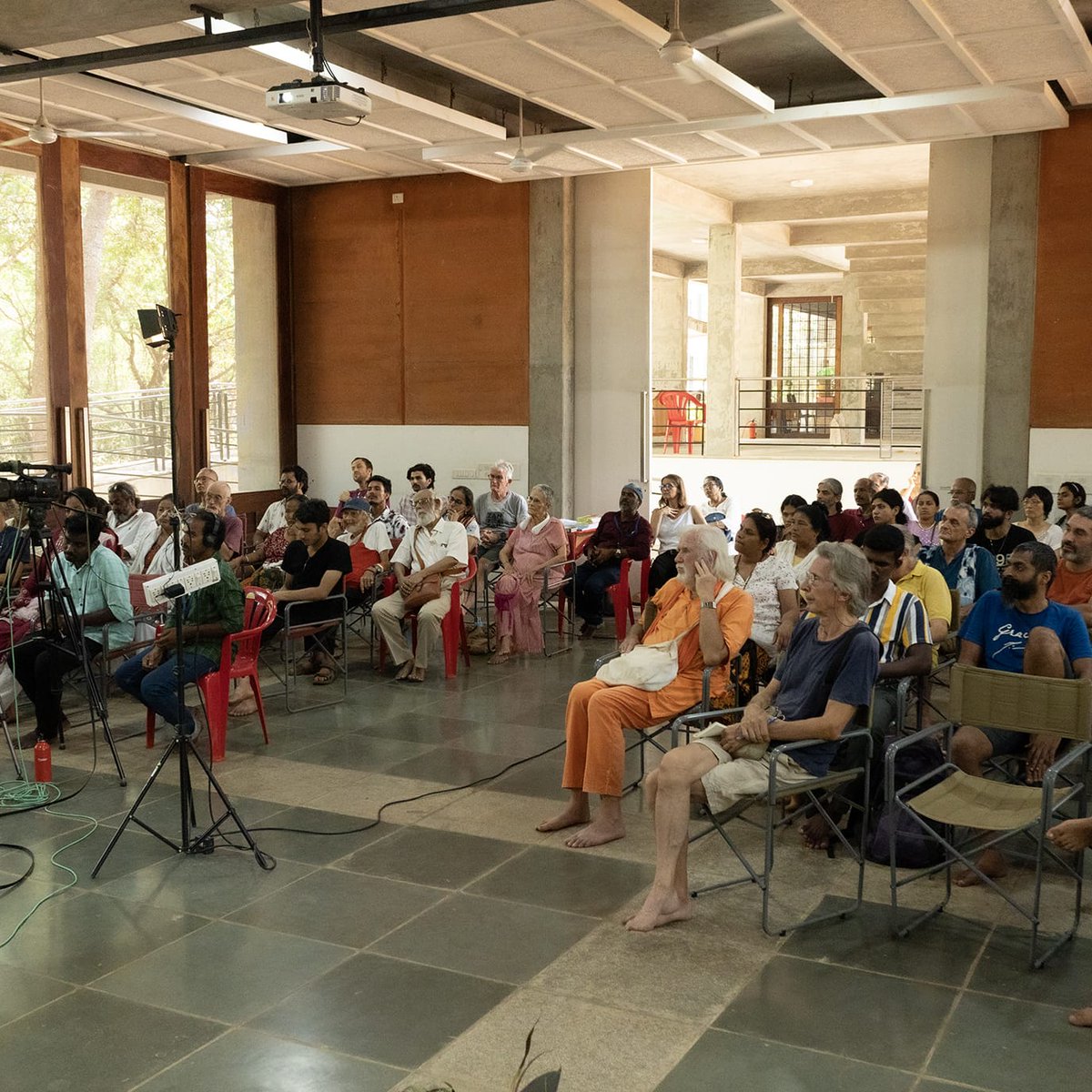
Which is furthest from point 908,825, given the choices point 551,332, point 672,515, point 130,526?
point 551,332

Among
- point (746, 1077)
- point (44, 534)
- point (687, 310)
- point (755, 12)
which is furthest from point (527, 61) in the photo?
point (687, 310)

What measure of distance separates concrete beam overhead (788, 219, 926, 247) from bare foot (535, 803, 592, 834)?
14.9 m

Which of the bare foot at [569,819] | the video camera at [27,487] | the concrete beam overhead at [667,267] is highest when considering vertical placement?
the concrete beam overhead at [667,267]

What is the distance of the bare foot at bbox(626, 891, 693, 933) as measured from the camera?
13.0 ft

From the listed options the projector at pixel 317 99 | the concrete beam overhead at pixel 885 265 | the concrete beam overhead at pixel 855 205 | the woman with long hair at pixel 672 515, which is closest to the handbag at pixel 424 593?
the woman with long hair at pixel 672 515

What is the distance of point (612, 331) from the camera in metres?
11.9

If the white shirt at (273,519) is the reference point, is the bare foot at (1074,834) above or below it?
below

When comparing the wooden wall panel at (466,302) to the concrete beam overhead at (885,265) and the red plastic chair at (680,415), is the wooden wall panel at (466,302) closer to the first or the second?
the red plastic chair at (680,415)

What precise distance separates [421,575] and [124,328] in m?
4.86

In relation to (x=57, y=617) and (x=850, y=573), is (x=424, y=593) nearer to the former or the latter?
(x=57, y=617)

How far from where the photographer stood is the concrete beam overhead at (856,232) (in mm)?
18281

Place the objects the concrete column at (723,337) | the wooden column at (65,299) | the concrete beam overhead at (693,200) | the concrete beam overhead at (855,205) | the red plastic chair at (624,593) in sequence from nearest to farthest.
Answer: the red plastic chair at (624,593) → the wooden column at (65,299) → the concrete beam overhead at (693,200) → the concrete beam overhead at (855,205) → the concrete column at (723,337)

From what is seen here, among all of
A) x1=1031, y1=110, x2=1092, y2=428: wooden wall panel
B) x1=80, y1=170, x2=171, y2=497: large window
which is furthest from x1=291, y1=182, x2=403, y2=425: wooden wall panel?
x1=1031, y1=110, x2=1092, y2=428: wooden wall panel

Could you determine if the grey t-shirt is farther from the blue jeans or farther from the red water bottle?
the red water bottle
